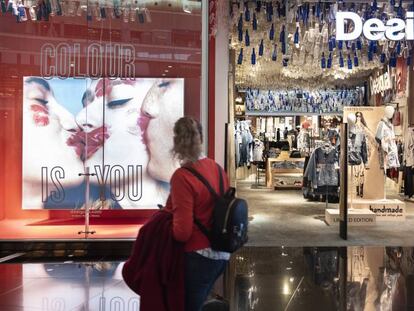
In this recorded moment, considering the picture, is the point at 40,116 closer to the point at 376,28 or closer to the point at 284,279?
the point at 284,279

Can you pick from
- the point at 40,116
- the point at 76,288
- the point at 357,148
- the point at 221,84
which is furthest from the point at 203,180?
the point at 357,148

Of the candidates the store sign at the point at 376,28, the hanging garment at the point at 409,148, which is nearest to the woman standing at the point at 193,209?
the store sign at the point at 376,28

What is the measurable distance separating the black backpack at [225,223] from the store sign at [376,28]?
4712 millimetres

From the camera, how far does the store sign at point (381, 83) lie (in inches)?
559

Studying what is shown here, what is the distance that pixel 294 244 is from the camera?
6734 millimetres

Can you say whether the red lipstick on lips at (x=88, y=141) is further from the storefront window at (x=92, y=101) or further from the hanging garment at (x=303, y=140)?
the hanging garment at (x=303, y=140)

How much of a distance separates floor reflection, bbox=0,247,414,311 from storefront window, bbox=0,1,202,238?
50.8 inches

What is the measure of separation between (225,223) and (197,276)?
13.1 inches

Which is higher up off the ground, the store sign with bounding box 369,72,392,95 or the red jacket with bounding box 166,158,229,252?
the store sign with bounding box 369,72,392,95

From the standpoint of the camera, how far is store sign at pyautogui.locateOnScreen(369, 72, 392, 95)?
1421 cm

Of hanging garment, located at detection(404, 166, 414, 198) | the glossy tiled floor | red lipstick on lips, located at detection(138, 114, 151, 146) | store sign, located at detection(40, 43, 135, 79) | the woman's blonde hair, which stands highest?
store sign, located at detection(40, 43, 135, 79)

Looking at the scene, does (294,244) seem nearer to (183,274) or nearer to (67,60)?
(67,60)

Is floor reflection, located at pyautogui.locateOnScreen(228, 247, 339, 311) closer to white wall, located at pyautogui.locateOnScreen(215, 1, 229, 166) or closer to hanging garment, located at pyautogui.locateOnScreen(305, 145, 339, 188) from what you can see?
white wall, located at pyautogui.locateOnScreen(215, 1, 229, 166)

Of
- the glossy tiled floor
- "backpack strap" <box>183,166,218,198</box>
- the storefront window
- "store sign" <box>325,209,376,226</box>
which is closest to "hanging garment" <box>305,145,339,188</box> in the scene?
"store sign" <box>325,209,376,226</box>
